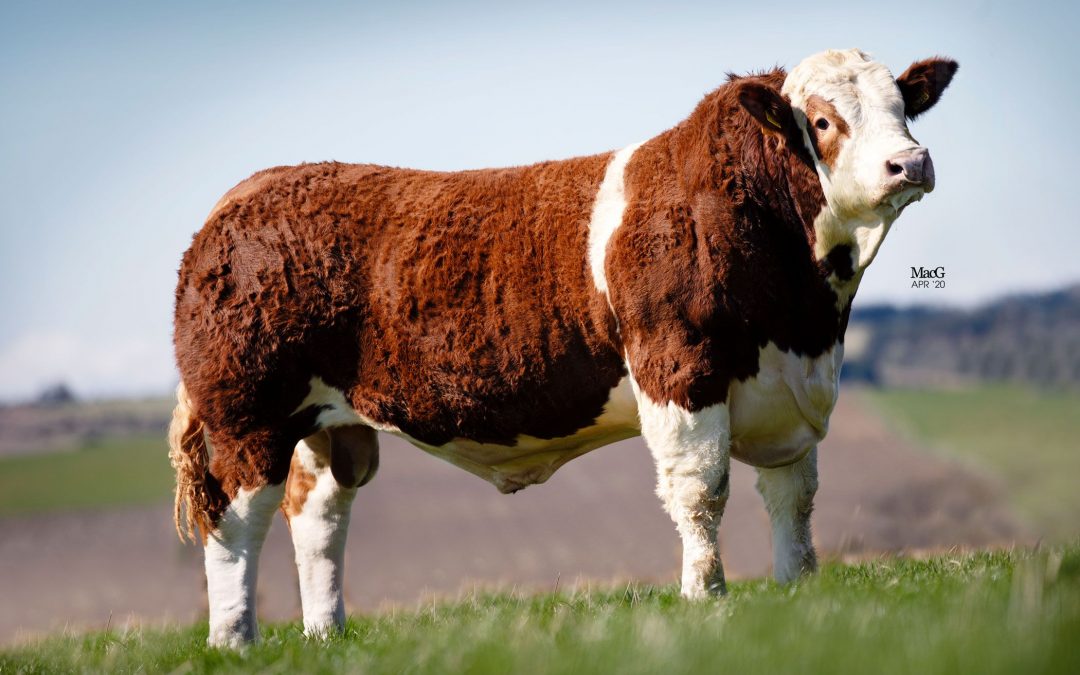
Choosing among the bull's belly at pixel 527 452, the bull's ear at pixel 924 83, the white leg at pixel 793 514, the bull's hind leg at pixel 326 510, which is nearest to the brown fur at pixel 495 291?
the bull's belly at pixel 527 452

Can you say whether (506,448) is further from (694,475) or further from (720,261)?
(720,261)

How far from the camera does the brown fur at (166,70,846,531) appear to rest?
6.05 meters

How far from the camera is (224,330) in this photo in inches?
269

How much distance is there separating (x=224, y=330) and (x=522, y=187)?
2055 mm

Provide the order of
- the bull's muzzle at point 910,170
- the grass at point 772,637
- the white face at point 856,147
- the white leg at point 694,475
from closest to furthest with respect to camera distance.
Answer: the grass at point 772,637 < the bull's muzzle at point 910,170 < the white face at point 856,147 < the white leg at point 694,475

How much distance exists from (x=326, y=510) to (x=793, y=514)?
310 cm

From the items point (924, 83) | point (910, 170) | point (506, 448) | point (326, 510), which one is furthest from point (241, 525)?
point (924, 83)

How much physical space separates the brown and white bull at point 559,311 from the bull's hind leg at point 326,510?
0.07ft

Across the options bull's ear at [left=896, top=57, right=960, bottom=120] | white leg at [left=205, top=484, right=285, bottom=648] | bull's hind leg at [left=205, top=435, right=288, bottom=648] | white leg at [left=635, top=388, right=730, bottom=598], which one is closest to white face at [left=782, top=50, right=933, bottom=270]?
bull's ear at [left=896, top=57, right=960, bottom=120]

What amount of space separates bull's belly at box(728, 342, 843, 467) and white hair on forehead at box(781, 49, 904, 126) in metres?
1.37

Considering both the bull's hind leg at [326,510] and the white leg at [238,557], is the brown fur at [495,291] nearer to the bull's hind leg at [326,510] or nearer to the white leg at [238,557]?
the white leg at [238,557]

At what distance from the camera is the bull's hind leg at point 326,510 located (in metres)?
7.39

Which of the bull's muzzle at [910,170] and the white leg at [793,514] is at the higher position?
the bull's muzzle at [910,170]

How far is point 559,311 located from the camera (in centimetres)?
632
